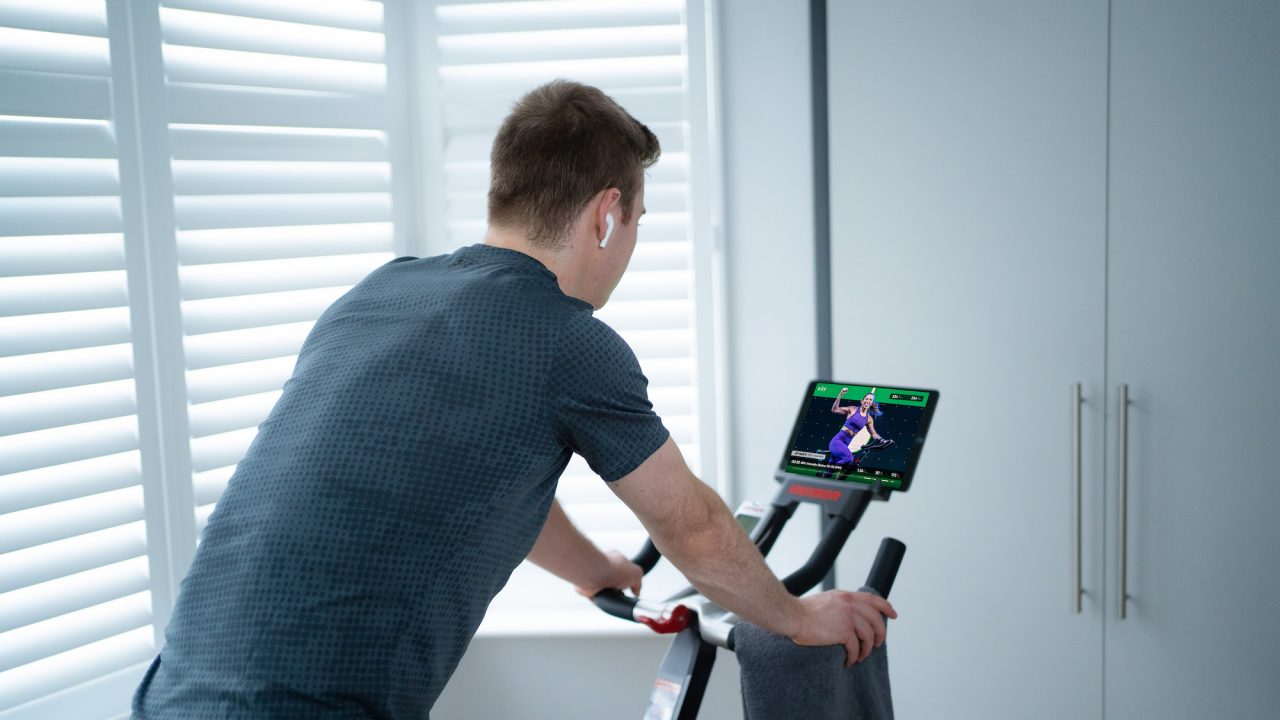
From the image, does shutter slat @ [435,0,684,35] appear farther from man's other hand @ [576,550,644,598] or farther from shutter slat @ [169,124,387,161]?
man's other hand @ [576,550,644,598]

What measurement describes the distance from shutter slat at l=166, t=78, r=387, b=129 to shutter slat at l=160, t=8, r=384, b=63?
9 centimetres

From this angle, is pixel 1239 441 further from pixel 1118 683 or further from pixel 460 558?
pixel 460 558

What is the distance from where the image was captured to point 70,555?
1.77 m

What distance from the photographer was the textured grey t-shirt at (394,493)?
1025 mm

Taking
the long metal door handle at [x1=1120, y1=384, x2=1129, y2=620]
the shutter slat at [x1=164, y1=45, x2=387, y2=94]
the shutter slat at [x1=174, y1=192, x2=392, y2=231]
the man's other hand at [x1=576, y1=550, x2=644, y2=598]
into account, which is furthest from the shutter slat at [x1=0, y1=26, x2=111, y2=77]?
the long metal door handle at [x1=1120, y1=384, x2=1129, y2=620]

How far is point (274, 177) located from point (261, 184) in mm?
35

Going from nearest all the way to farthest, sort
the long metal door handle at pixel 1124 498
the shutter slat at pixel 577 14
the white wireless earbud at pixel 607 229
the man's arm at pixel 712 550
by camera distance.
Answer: the man's arm at pixel 712 550
the white wireless earbud at pixel 607 229
the long metal door handle at pixel 1124 498
the shutter slat at pixel 577 14

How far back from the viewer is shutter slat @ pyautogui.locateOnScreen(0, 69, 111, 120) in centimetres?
166

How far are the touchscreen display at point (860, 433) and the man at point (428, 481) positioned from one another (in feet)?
1.02

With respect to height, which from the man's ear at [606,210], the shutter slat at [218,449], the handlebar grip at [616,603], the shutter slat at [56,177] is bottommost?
the handlebar grip at [616,603]

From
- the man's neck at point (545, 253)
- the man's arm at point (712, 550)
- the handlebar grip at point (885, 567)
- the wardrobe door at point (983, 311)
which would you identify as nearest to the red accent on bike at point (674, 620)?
the man's arm at point (712, 550)

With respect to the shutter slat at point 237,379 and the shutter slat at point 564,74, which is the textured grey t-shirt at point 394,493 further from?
the shutter slat at point 564,74

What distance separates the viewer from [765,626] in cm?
123

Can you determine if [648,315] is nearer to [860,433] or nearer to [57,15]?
[860,433]
